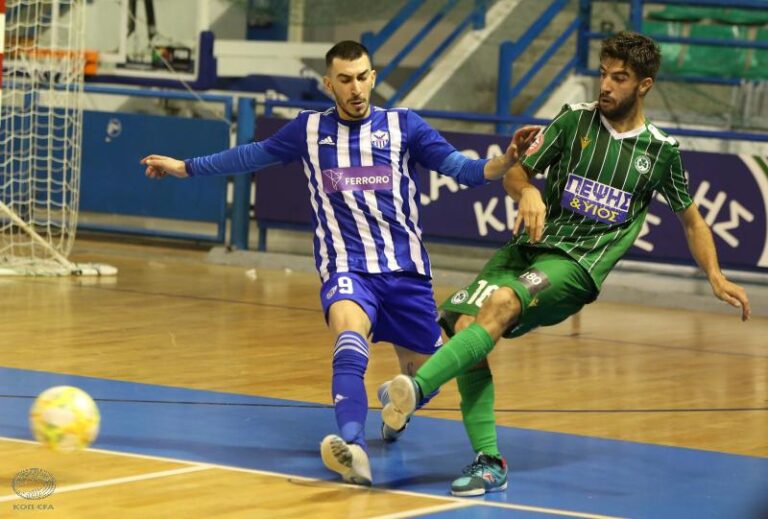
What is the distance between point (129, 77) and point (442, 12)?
398cm

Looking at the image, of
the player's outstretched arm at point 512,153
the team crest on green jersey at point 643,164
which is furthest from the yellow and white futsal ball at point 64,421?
the team crest on green jersey at point 643,164

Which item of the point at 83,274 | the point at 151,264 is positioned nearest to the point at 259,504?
the point at 83,274

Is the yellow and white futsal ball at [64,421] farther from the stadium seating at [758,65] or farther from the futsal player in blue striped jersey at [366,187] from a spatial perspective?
the stadium seating at [758,65]

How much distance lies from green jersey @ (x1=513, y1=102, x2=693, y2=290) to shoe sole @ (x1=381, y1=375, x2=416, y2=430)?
3.36 feet

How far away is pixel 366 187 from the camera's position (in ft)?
22.0

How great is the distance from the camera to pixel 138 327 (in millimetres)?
10305

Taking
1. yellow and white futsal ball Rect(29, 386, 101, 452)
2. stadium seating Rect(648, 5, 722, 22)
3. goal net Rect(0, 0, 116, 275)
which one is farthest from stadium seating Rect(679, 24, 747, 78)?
yellow and white futsal ball Rect(29, 386, 101, 452)

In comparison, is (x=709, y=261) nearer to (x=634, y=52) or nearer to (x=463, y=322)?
(x=634, y=52)

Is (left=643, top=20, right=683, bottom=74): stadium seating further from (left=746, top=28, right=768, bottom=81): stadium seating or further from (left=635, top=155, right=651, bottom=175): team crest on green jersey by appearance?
(left=635, top=155, right=651, bottom=175): team crest on green jersey

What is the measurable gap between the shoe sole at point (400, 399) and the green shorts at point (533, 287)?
2.12ft

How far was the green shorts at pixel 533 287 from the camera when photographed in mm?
6164

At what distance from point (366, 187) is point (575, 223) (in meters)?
0.92

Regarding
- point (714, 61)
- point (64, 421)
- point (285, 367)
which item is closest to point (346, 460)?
point (64, 421)

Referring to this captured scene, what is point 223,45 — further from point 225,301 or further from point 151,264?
point 225,301
